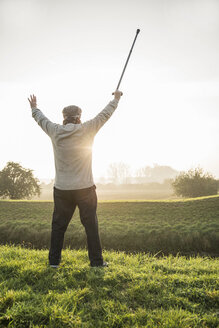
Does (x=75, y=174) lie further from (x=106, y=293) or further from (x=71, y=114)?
(x=106, y=293)

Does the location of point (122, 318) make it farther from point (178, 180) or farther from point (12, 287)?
point (178, 180)

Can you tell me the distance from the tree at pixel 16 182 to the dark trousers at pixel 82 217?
3852 centimetres

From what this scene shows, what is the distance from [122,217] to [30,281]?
478 inches

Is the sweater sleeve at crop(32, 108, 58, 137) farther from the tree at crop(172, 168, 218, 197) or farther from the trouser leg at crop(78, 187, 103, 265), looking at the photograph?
the tree at crop(172, 168, 218, 197)

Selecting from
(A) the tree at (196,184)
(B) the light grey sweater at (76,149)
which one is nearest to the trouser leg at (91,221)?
(B) the light grey sweater at (76,149)

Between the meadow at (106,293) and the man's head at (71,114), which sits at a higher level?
the man's head at (71,114)

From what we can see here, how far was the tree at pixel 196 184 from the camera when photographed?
131ft

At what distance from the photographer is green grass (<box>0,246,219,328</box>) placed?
225 cm

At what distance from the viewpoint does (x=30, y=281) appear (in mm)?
3258

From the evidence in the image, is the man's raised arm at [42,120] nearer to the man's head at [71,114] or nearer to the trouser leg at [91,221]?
the man's head at [71,114]

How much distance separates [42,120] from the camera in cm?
Result: 397

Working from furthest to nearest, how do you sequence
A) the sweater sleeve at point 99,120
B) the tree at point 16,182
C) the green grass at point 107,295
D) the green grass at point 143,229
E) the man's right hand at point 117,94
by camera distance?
the tree at point 16,182, the green grass at point 143,229, the man's right hand at point 117,94, the sweater sleeve at point 99,120, the green grass at point 107,295

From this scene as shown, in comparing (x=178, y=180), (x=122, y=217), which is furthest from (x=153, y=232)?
(x=178, y=180)

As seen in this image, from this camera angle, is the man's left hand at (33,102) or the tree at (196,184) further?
the tree at (196,184)
